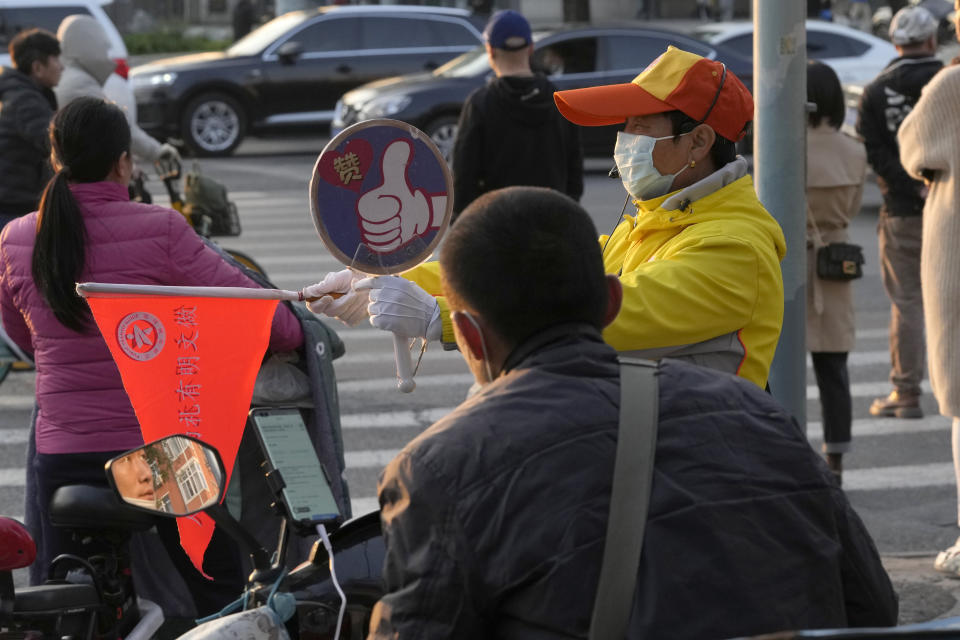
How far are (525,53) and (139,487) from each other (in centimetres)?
527

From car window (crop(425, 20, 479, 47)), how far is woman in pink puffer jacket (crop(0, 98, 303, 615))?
604 inches

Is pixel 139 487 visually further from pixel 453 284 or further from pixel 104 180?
pixel 104 180

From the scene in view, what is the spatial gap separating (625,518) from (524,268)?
40 cm

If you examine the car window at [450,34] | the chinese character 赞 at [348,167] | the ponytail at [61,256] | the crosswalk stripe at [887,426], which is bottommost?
the crosswalk stripe at [887,426]

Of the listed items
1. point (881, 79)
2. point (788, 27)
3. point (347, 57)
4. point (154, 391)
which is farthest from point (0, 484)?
point (347, 57)

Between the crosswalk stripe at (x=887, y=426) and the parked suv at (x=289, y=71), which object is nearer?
the crosswalk stripe at (x=887, y=426)

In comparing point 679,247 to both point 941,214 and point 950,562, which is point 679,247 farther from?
point 950,562

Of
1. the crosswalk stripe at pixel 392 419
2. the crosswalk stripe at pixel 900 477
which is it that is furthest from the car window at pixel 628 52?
the crosswalk stripe at pixel 900 477

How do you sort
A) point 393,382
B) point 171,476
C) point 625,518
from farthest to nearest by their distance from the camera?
point 393,382 → point 171,476 → point 625,518

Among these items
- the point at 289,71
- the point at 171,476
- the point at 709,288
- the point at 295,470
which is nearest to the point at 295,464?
the point at 295,470

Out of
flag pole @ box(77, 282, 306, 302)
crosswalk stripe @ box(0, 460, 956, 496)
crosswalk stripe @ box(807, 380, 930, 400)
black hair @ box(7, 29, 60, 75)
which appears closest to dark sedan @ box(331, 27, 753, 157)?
crosswalk stripe @ box(807, 380, 930, 400)

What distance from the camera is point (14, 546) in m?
3.36

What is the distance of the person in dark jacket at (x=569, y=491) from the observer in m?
1.93

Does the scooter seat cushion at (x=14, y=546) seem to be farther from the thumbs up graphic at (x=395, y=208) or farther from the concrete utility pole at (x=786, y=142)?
the concrete utility pole at (x=786, y=142)
